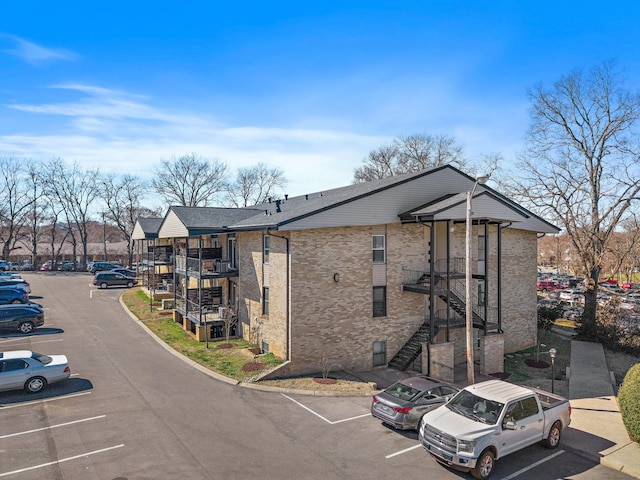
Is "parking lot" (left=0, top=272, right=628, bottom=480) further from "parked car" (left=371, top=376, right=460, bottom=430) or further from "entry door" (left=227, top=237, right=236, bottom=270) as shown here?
"entry door" (left=227, top=237, right=236, bottom=270)

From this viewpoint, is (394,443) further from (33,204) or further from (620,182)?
(33,204)

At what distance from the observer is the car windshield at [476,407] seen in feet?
36.8

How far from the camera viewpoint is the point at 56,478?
10008 mm

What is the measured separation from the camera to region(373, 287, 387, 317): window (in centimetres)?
2088

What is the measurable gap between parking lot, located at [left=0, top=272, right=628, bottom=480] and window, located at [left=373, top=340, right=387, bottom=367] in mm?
4658

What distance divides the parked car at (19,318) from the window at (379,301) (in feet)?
64.6

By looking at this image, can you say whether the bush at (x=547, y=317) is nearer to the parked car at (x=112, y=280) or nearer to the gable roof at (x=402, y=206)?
the gable roof at (x=402, y=206)

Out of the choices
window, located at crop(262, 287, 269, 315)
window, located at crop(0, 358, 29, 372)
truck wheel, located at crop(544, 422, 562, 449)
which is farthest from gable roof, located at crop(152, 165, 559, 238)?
window, located at crop(0, 358, 29, 372)

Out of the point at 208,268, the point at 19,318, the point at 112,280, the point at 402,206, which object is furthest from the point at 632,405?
the point at 112,280

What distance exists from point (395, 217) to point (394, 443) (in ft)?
36.6

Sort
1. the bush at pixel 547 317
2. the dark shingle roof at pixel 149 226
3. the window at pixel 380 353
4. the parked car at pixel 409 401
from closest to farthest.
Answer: the parked car at pixel 409 401 < the window at pixel 380 353 < the bush at pixel 547 317 < the dark shingle roof at pixel 149 226

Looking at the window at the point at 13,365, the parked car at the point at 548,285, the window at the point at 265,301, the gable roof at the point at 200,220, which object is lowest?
the parked car at the point at 548,285

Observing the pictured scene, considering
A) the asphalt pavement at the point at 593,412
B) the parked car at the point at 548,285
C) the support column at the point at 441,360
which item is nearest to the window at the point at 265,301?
the asphalt pavement at the point at 593,412

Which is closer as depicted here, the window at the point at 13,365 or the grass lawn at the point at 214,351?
the window at the point at 13,365
